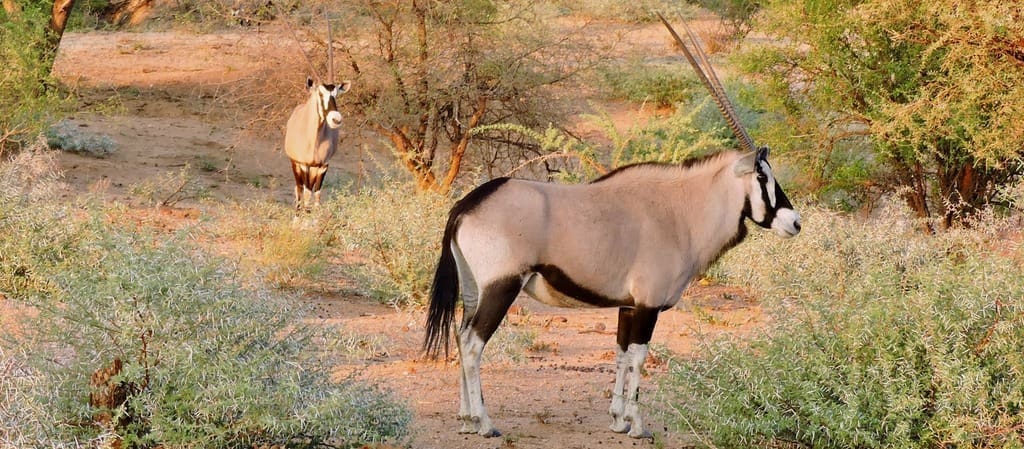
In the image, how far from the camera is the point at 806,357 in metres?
5.23

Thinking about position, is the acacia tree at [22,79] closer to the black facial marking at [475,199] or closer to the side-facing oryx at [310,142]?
the side-facing oryx at [310,142]

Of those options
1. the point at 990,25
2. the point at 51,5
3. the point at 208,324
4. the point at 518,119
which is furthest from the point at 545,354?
the point at 51,5

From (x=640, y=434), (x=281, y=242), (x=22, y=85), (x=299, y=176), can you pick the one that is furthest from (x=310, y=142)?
(x=640, y=434)

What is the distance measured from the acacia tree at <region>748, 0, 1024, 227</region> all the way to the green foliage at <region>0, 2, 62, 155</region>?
685cm

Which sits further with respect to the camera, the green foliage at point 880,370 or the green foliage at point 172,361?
the green foliage at point 880,370

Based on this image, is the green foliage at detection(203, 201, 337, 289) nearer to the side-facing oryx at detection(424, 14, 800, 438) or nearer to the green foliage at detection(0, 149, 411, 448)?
the side-facing oryx at detection(424, 14, 800, 438)

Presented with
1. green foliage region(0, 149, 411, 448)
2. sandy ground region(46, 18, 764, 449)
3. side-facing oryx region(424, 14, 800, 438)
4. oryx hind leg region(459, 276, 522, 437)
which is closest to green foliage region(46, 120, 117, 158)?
sandy ground region(46, 18, 764, 449)

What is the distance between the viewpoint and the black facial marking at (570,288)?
609cm

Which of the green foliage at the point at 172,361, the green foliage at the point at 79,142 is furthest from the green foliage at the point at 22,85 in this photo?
the green foliage at the point at 172,361

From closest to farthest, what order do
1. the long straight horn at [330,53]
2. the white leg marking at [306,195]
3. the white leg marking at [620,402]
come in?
the white leg marking at [620,402] < the long straight horn at [330,53] < the white leg marking at [306,195]

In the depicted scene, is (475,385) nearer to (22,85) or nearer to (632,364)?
(632,364)

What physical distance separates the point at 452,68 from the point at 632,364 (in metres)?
7.75

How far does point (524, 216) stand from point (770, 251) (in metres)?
3.89

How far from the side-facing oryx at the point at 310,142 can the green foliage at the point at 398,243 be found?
345 cm
